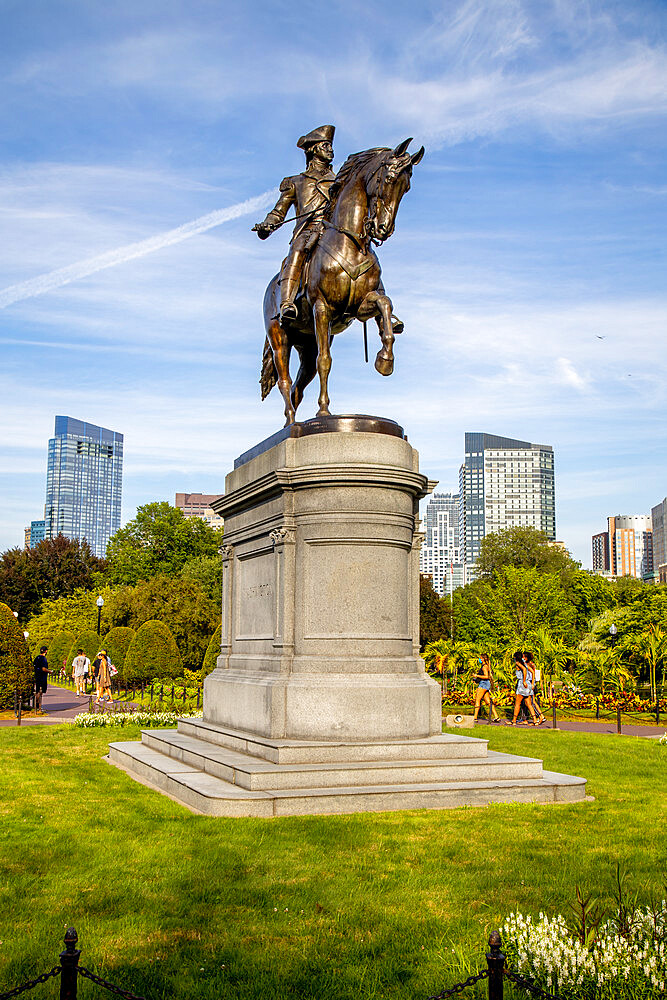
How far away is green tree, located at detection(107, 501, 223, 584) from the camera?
66.1 m

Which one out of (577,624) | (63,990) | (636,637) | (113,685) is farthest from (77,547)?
(63,990)

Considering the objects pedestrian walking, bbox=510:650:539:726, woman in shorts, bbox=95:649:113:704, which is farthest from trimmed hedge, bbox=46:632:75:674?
pedestrian walking, bbox=510:650:539:726

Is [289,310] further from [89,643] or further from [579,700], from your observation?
[89,643]

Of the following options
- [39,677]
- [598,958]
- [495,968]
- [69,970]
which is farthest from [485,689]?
[69,970]

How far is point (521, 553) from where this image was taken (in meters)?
92.6

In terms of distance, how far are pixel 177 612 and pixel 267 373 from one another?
3036 centimetres

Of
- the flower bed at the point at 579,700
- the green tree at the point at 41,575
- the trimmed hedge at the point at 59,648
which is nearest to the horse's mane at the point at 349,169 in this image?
the flower bed at the point at 579,700

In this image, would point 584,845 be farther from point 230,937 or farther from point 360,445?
point 360,445

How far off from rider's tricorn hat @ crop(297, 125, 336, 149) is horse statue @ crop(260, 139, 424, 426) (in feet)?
3.55

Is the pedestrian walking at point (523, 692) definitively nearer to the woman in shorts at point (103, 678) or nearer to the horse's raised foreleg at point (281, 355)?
the woman in shorts at point (103, 678)

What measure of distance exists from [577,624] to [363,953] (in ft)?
127

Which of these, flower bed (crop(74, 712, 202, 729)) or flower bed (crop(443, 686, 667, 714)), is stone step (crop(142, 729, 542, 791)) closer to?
flower bed (crop(74, 712, 202, 729))

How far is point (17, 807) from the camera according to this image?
32.2 feet

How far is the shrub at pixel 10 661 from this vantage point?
24.1 metres
